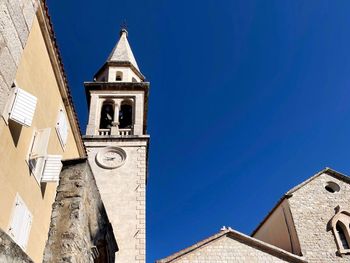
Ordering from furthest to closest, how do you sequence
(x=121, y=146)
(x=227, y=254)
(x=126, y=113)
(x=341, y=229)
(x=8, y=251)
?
(x=126, y=113)
(x=341, y=229)
(x=121, y=146)
(x=227, y=254)
(x=8, y=251)

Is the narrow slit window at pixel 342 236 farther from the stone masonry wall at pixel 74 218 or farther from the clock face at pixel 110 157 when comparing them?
the stone masonry wall at pixel 74 218

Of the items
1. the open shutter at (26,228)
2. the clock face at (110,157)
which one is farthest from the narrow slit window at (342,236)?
the open shutter at (26,228)

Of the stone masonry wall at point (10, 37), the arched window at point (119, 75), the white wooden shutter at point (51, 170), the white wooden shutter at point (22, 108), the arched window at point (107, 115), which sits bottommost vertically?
the stone masonry wall at point (10, 37)

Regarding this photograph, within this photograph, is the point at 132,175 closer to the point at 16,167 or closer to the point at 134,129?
the point at 134,129

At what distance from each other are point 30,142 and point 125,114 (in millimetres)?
9364

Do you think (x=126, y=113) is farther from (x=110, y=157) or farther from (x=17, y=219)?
(x=17, y=219)

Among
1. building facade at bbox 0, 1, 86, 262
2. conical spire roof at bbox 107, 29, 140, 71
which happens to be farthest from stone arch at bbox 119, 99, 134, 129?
building facade at bbox 0, 1, 86, 262

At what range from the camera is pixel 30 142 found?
7.53 m

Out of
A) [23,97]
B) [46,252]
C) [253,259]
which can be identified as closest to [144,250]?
[253,259]

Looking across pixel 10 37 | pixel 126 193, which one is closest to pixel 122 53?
pixel 126 193

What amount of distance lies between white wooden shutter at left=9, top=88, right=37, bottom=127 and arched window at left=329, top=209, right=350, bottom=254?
526 inches

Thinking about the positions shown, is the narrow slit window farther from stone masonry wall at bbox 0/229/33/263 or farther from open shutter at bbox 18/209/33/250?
stone masonry wall at bbox 0/229/33/263

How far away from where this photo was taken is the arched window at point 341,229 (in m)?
14.2

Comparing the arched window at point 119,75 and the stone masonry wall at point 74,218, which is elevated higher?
the arched window at point 119,75
